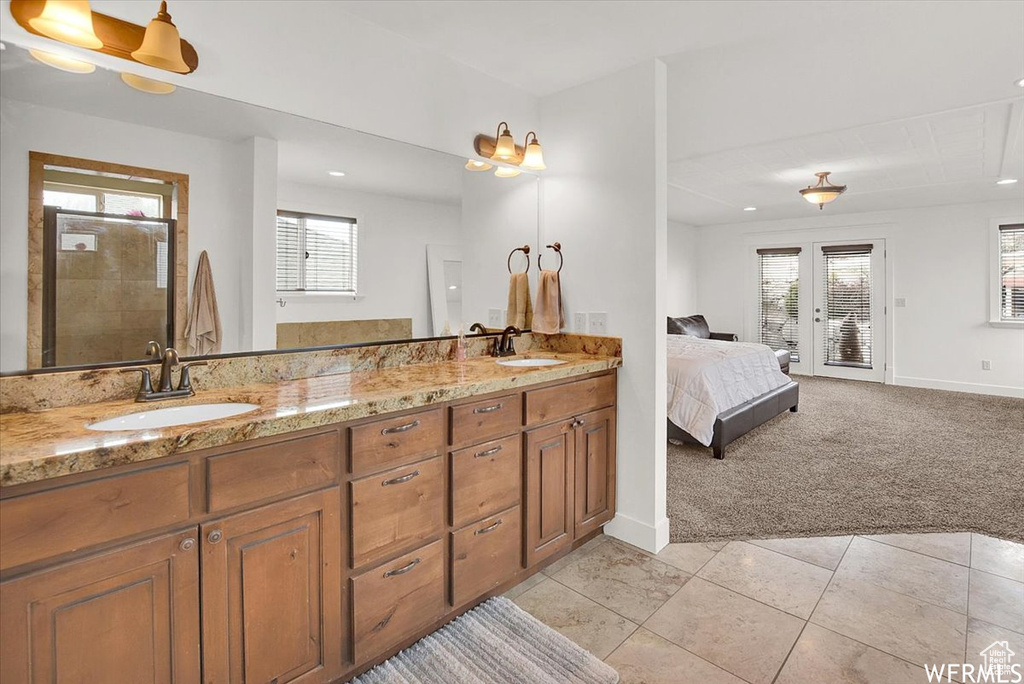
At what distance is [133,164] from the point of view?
67.4 inches

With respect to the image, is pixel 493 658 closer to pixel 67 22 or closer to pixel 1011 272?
pixel 67 22

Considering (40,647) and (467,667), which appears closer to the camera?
(40,647)

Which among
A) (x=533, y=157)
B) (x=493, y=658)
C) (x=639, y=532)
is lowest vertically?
(x=493, y=658)

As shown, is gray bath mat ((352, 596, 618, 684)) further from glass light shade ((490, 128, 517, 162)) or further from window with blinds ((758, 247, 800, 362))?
window with blinds ((758, 247, 800, 362))

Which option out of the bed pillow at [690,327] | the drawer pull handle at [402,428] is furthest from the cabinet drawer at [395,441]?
the bed pillow at [690,327]

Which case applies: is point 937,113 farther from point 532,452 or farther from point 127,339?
point 127,339

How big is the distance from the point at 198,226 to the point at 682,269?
7675 millimetres

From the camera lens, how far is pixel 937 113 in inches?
131

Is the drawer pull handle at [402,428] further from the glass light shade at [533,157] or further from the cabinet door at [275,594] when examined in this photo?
the glass light shade at [533,157]

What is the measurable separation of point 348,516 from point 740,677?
55.1 inches

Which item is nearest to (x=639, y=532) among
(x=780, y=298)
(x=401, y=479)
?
(x=401, y=479)

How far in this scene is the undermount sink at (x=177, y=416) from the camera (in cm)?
145

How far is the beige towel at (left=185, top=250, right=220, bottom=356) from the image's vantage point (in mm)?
1825

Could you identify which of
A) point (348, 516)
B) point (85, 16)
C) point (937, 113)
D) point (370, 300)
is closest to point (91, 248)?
point (85, 16)
